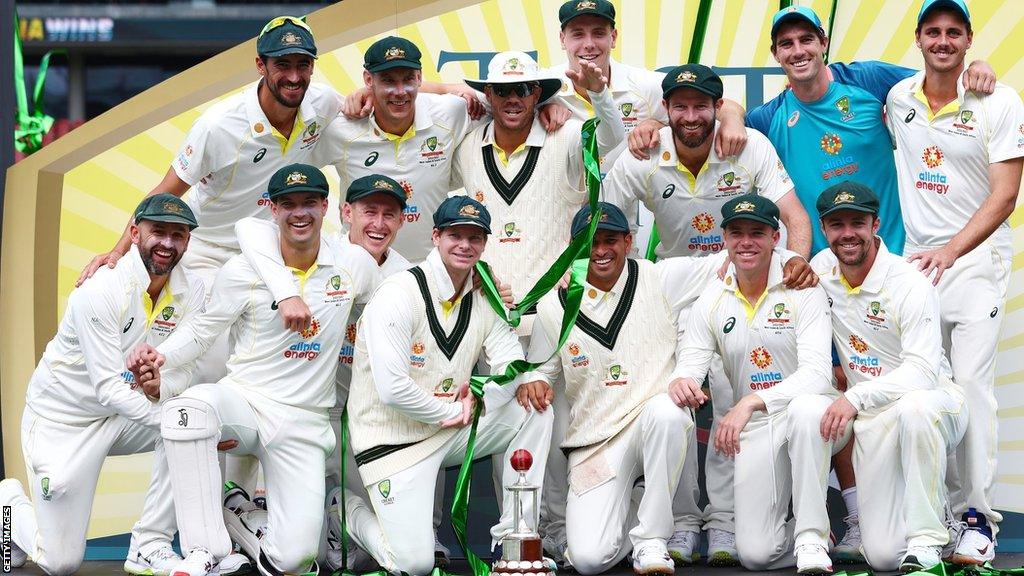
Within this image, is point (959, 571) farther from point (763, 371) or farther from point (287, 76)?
point (287, 76)

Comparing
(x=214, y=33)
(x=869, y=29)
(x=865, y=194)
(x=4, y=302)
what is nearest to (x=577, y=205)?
(x=865, y=194)

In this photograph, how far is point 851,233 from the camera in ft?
20.6

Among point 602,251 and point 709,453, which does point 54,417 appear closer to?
point 602,251

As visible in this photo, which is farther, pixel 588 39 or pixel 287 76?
pixel 588 39

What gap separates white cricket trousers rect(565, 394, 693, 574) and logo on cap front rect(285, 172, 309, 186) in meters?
1.85

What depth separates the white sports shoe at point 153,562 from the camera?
6.17 metres

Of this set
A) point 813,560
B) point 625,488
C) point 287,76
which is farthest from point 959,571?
point 287,76

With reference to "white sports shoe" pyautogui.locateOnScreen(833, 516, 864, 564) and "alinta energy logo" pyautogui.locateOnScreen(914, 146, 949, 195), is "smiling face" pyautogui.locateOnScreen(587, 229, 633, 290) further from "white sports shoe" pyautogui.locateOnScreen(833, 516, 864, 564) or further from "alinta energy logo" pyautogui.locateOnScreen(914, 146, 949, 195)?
"white sports shoe" pyautogui.locateOnScreen(833, 516, 864, 564)

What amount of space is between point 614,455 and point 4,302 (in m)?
3.71

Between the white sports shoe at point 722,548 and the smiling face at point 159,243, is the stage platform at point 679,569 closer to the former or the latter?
the white sports shoe at point 722,548

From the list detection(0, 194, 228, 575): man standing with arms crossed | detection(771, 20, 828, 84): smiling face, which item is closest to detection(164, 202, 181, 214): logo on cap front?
detection(0, 194, 228, 575): man standing with arms crossed

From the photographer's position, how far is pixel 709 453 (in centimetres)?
675

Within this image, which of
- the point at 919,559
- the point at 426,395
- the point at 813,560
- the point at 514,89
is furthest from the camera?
the point at 514,89

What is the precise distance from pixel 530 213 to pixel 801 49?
1.59m
